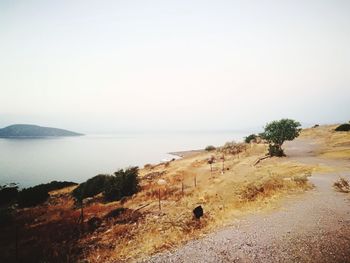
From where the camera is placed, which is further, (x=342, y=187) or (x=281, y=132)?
(x=281, y=132)

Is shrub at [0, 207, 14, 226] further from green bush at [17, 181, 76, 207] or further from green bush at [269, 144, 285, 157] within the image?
green bush at [269, 144, 285, 157]

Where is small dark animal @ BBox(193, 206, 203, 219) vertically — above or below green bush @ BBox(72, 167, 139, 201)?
above

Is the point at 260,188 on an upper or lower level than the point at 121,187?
upper

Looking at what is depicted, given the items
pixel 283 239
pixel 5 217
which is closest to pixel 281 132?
pixel 283 239

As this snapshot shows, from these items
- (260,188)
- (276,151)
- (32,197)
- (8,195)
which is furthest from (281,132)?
(8,195)

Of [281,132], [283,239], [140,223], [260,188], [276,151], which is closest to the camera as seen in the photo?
[283,239]

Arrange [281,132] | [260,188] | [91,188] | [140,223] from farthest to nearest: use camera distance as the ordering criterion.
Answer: [281,132]
[91,188]
[260,188]
[140,223]

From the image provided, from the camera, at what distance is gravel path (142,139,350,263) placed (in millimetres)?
8984

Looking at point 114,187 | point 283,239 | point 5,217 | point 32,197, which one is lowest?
point 32,197

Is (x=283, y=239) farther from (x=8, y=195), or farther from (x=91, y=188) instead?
(x=8, y=195)

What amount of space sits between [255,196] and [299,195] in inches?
112

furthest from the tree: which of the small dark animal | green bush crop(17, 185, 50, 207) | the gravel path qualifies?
green bush crop(17, 185, 50, 207)

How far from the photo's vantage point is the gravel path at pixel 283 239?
898 centimetres

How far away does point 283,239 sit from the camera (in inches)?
399
